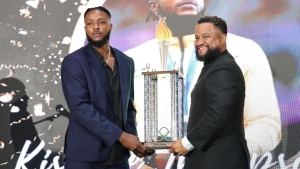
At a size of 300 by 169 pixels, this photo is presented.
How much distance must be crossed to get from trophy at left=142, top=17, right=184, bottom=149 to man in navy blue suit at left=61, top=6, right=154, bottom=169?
0.11 meters

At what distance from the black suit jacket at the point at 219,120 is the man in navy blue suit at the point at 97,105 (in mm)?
370

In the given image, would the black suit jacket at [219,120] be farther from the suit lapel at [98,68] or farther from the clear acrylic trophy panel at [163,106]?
the suit lapel at [98,68]

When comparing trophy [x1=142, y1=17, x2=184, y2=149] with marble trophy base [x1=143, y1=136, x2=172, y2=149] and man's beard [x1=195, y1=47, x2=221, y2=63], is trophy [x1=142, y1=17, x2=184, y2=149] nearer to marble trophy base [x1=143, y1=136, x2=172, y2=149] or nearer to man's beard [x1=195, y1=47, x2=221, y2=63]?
marble trophy base [x1=143, y1=136, x2=172, y2=149]

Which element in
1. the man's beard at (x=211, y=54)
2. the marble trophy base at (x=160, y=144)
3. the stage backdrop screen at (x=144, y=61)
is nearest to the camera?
the man's beard at (x=211, y=54)

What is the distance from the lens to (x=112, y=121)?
9.04ft

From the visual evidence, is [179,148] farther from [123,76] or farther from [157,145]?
[123,76]

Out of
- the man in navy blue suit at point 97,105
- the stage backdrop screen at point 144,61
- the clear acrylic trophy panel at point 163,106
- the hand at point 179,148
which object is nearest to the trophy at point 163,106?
the clear acrylic trophy panel at point 163,106

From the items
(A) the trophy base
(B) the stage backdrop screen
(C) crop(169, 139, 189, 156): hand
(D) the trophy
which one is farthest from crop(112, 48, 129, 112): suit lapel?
(B) the stage backdrop screen

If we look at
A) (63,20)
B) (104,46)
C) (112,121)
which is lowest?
(112,121)

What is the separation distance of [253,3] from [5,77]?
6.93 feet

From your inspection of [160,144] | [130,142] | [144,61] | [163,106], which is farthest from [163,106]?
[144,61]

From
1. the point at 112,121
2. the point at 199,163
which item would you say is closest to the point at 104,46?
the point at 112,121

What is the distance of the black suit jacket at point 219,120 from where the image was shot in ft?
8.09

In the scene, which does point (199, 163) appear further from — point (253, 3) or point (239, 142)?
point (253, 3)
